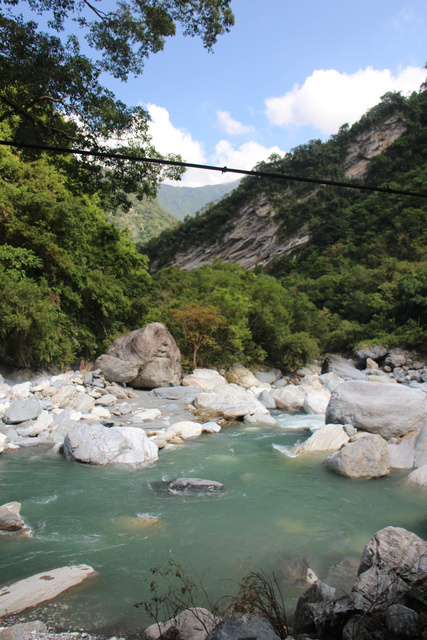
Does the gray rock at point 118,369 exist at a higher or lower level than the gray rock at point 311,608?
higher

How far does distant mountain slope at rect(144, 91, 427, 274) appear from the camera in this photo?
48844mm

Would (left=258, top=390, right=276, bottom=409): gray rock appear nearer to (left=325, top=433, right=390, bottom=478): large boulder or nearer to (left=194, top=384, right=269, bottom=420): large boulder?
(left=194, top=384, right=269, bottom=420): large boulder

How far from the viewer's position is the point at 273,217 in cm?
6128

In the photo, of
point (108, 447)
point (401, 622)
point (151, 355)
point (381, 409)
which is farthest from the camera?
point (151, 355)

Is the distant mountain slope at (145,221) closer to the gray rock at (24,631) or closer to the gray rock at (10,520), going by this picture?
the gray rock at (10,520)

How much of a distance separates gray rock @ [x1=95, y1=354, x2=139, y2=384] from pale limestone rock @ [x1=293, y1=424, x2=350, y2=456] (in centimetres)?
770

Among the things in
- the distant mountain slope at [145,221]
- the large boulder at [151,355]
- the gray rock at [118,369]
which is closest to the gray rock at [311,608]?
the gray rock at [118,369]

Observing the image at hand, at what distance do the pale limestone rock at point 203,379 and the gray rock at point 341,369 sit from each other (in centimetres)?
903

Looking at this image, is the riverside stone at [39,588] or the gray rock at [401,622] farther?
the riverside stone at [39,588]

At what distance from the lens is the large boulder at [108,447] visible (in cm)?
761

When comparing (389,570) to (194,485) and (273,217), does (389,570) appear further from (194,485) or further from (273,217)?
(273,217)

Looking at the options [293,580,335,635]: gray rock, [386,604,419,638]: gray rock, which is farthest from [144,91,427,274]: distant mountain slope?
[386,604,419,638]: gray rock

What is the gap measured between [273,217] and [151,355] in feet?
166

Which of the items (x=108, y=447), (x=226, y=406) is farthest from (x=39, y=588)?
(x=226, y=406)
